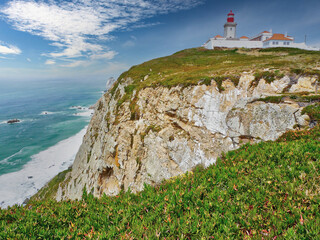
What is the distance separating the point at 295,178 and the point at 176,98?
71.6 feet

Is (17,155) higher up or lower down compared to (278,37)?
lower down

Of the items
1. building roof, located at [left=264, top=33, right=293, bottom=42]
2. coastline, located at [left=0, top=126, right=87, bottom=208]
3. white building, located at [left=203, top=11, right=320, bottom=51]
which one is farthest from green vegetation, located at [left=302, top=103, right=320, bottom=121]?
building roof, located at [left=264, top=33, right=293, bottom=42]

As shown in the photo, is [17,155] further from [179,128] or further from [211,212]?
[211,212]

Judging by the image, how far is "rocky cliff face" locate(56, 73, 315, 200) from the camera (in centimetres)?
1984

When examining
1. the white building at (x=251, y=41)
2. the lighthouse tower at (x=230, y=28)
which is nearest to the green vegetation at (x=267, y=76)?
the white building at (x=251, y=41)

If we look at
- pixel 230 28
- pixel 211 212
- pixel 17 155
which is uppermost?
pixel 230 28

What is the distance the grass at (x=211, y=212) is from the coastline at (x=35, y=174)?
1715 inches

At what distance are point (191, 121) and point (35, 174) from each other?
49.6 meters

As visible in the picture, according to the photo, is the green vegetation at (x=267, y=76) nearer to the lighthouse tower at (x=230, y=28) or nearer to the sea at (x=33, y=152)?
the sea at (x=33, y=152)

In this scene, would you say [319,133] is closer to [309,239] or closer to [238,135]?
[309,239]

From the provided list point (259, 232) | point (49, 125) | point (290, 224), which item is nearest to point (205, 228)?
point (259, 232)

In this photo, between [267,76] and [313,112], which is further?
[267,76]

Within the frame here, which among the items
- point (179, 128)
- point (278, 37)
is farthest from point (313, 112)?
point (278, 37)

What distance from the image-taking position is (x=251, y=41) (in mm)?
68125
